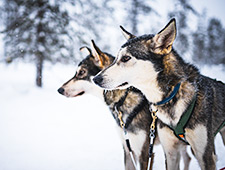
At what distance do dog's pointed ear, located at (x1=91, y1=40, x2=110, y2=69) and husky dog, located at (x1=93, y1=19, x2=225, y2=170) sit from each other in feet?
2.22

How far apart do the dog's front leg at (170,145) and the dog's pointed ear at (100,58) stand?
3.98ft

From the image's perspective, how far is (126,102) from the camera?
7.77 ft

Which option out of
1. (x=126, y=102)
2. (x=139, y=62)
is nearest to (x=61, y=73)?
(x=126, y=102)

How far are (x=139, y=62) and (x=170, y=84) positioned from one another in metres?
0.38

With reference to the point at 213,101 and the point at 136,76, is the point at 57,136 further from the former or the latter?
the point at 213,101

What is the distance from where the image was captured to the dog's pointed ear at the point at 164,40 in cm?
160

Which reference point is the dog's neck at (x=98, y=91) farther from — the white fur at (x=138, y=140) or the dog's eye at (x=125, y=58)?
the dog's eye at (x=125, y=58)

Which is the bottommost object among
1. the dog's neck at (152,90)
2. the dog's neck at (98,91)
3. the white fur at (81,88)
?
the dog's neck at (152,90)

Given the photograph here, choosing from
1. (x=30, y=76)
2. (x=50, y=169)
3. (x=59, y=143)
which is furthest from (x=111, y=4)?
(x=50, y=169)

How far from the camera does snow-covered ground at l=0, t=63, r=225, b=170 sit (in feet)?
11.0

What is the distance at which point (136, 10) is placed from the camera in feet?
40.4

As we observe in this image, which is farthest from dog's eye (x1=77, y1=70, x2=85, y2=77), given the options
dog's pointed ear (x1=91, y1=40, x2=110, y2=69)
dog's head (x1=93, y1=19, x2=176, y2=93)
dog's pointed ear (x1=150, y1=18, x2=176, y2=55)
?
dog's pointed ear (x1=150, y1=18, x2=176, y2=55)

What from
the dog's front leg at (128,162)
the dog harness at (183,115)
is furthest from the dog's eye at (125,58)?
the dog's front leg at (128,162)

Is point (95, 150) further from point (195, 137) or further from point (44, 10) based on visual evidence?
point (44, 10)
